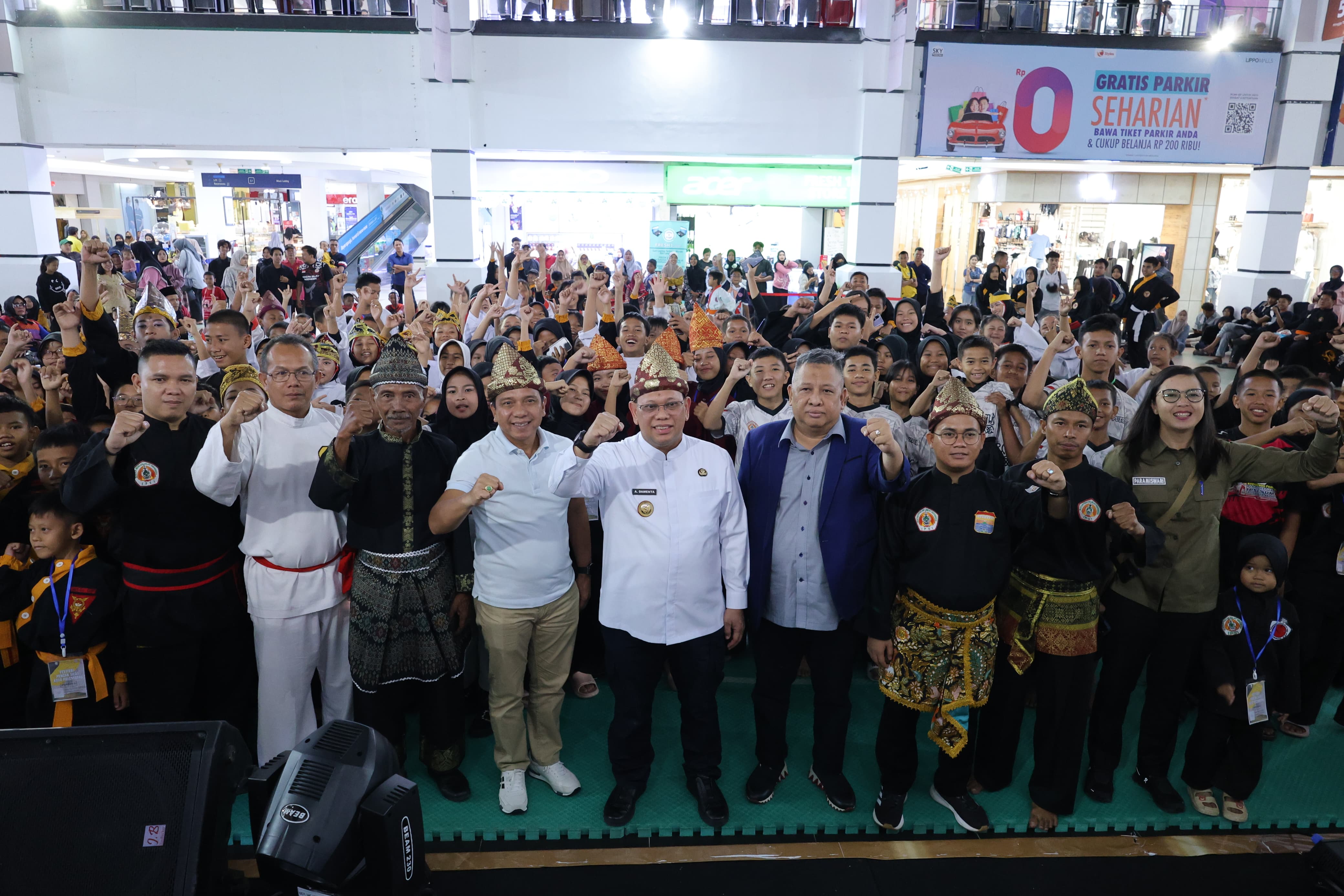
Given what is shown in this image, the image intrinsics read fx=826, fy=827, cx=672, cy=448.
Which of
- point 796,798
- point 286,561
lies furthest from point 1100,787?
point 286,561

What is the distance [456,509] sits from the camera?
122 inches

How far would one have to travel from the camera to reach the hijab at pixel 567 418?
4.53 m

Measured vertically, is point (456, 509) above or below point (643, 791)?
above

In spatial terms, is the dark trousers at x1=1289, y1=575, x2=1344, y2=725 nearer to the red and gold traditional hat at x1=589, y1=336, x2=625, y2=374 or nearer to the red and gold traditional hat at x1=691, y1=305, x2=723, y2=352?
the red and gold traditional hat at x1=691, y1=305, x2=723, y2=352

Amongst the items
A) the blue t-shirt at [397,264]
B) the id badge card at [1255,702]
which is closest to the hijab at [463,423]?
the id badge card at [1255,702]

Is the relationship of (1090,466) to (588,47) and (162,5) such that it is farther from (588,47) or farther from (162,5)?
(162,5)

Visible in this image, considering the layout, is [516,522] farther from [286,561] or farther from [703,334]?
[703,334]

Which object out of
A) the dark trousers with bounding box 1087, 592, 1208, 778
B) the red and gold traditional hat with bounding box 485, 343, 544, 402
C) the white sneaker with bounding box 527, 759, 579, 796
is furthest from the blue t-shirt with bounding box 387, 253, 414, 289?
the dark trousers with bounding box 1087, 592, 1208, 778

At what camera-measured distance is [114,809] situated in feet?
6.78

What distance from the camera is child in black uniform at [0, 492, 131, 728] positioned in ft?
10.9

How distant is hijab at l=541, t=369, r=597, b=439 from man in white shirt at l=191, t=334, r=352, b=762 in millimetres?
1306

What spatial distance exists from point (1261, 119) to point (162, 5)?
15870mm

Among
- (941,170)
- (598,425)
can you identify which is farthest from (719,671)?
(941,170)

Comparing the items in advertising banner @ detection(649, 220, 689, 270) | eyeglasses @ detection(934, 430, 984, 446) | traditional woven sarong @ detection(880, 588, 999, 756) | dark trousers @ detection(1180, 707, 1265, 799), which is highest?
advertising banner @ detection(649, 220, 689, 270)
